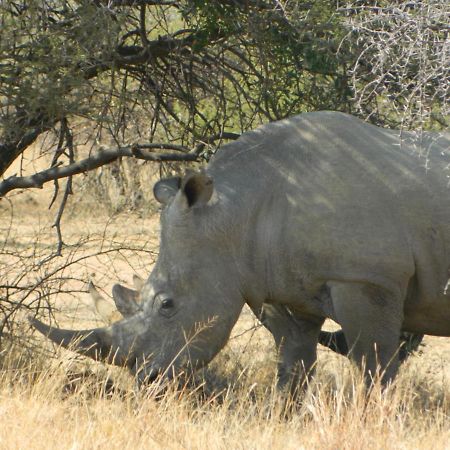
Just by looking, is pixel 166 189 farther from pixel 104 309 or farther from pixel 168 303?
pixel 104 309

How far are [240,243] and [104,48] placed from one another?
149cm

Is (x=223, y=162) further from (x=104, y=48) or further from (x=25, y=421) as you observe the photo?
(x=25, y=421)

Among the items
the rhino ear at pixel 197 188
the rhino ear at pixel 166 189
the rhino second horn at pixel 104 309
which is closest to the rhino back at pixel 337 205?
the rhino ear at pixel 197 188

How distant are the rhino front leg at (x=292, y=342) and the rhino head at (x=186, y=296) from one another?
535 mm

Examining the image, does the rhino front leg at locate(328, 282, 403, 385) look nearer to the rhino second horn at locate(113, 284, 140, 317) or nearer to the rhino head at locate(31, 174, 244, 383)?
the rhino head at locate(31, 174, 244, 383)

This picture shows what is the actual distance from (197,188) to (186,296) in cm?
67

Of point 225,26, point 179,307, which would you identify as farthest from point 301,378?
point 225,26

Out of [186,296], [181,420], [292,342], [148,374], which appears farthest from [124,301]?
[181,420]

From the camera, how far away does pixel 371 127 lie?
23.8 ft

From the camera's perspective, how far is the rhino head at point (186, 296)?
6969 millimetres

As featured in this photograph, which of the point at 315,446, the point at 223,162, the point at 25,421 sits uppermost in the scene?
the point at 223,162

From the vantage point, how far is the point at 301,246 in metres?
6.82

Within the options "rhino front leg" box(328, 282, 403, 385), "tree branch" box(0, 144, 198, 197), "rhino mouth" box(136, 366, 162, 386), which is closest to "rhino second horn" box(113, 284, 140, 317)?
"rhino mouth" box(136, 366, 162, 386)

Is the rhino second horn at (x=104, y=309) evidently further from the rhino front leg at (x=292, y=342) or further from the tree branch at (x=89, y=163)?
the rhino front leg at (x=292, y=342)
